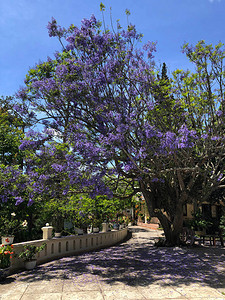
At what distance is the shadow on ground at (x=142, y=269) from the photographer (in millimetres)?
7410

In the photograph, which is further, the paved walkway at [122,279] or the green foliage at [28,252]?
the green foliage at [28,252]

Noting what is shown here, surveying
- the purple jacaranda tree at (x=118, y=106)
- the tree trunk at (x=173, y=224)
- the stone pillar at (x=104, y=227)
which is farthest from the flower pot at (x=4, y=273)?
the stone pillar at (x=104, y=227)

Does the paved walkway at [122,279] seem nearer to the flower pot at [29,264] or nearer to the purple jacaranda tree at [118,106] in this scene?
the flower pot at [29,264]

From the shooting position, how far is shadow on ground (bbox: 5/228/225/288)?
24.3 feet

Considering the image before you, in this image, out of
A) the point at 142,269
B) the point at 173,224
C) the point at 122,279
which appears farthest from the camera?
the point at 173,224

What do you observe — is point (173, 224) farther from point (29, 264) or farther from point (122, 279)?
point (29, 264)

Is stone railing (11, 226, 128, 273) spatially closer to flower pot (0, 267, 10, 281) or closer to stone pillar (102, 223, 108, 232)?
stone pillar (102, 223, 108, 232)

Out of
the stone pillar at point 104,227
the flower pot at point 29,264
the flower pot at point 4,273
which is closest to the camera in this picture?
the flower pot at point 4,273

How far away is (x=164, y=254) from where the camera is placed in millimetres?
11203

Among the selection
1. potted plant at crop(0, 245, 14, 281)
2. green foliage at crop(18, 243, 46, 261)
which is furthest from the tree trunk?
potted plant at crop(0, 245, 14, 281)

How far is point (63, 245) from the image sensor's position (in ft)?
37.4

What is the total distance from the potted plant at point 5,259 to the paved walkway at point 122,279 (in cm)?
23

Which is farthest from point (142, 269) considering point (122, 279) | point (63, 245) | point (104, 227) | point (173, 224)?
point (104, 227)

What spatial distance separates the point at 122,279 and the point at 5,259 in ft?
11.5
